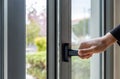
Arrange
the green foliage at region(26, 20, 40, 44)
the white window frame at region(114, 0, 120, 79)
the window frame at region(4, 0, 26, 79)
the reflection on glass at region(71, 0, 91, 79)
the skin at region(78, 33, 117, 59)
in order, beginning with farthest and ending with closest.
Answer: the white window frame at region(114, 0, 120, 79) → the reflection on glass at region(71, 0, 91, 79) → the skin at region(78, 33, 117, 59) → the green foliage at region(26, 20, 40, 44) → the window frame at region(4, 0, 26, 79)

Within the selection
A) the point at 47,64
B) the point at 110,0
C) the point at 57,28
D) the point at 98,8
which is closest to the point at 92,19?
the point at 98,8

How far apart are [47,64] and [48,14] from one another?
0.29 metres

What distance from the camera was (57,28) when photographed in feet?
4.03

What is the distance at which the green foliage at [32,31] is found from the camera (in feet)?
3.69

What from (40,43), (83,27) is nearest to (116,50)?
(83,27)

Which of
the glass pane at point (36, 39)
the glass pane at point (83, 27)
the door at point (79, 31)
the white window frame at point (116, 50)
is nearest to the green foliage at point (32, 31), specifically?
the glass pane at point (36, 39)

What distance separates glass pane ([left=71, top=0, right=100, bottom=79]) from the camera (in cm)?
137

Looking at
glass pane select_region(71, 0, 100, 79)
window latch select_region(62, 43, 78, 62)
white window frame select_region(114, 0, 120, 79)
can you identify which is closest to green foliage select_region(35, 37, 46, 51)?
window latch select_region(62, 43, 78, 62)

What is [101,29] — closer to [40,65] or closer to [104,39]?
[104,39]

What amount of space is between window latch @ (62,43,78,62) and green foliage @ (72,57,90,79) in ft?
0.33

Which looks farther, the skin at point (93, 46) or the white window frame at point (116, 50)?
the white window frame at point (116, 50)

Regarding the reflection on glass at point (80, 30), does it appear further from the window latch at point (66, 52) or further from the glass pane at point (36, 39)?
the glass pane at point (36, 39)

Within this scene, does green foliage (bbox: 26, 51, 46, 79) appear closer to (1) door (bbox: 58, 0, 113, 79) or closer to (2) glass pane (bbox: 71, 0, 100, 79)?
(1) door (bbox: 58, 0, 113, 79)

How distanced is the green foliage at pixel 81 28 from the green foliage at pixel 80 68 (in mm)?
182
